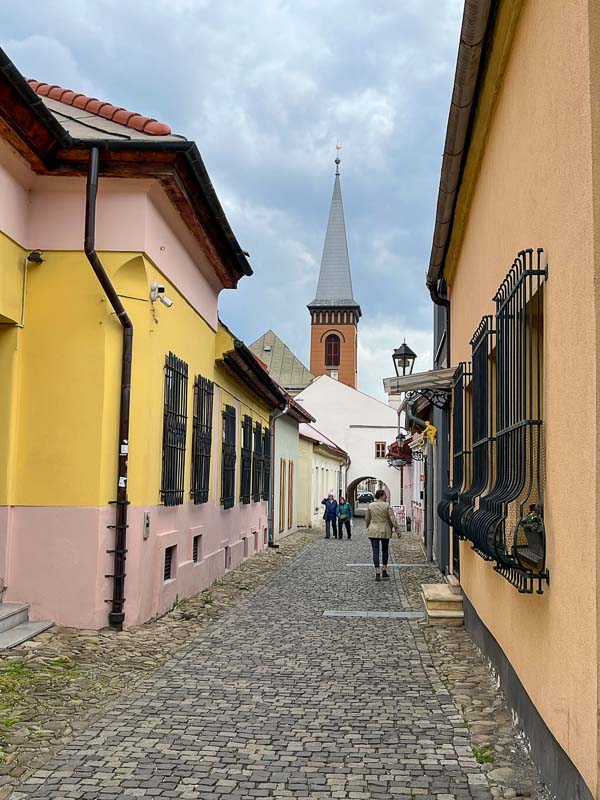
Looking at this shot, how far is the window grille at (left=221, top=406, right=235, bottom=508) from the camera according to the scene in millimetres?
14016

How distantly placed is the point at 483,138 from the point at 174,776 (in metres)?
5.50

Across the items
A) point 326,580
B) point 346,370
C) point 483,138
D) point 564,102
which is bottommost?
point 326,580

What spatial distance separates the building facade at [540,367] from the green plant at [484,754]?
0.81ft

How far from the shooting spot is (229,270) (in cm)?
1296

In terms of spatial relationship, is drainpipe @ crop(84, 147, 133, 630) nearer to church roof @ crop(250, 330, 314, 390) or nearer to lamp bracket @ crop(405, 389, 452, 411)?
lamp bracket @ crop(405, 389, 452, 411)

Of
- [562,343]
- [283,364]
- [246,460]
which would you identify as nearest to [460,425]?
[562,343]

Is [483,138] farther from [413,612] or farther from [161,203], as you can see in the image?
[413,612]

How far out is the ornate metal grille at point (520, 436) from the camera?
415 cm

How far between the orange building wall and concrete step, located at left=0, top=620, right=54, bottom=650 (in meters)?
64.1

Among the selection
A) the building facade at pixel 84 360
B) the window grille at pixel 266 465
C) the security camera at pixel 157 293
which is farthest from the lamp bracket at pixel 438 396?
the window grille at pixel 266 465

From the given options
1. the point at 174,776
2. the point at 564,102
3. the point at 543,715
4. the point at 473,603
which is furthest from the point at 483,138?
the point at 174,776

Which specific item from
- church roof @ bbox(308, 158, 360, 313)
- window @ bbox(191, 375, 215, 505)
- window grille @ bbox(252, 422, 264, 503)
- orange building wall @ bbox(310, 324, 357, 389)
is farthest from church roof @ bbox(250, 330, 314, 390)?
window @ bbox(191, 375, 215, 505)

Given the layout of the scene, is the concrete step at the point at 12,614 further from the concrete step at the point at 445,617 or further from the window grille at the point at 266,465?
the window grille at the point at 266,465

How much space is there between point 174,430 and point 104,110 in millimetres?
3897
